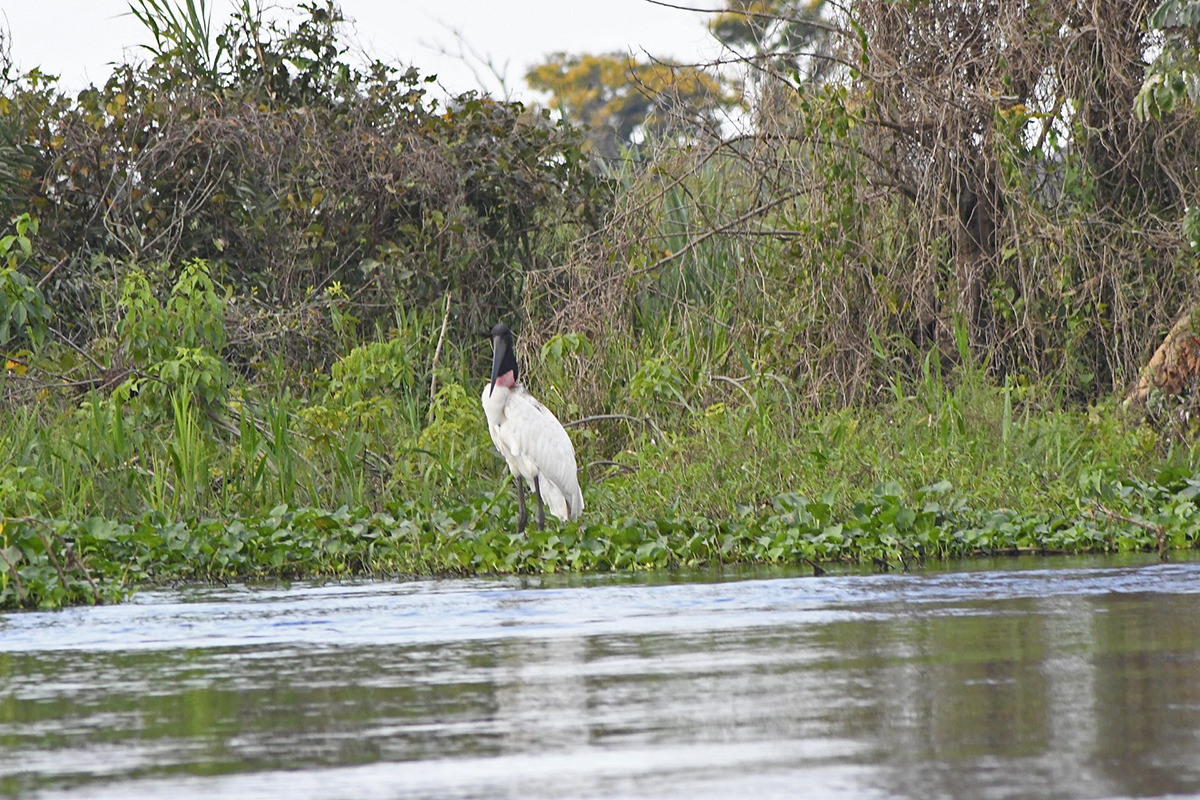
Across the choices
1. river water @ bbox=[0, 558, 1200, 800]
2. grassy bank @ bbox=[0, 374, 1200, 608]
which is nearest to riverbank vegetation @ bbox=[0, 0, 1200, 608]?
grassy bank @ bbox=[0, 374, 1200, 608]

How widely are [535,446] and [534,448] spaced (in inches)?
0.6

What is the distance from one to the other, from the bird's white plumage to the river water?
3.32m

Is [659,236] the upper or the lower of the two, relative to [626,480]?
upper

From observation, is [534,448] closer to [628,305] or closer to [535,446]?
[535,446]

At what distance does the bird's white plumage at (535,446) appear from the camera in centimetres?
1158

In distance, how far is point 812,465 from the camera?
36.9 feet

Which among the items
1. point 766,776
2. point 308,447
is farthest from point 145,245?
point 766,776

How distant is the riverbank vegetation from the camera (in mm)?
10422

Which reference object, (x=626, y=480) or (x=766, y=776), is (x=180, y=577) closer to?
(x=626, y=480)

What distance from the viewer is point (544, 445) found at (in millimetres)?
11586

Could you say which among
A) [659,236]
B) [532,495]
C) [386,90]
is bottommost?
[532,495]

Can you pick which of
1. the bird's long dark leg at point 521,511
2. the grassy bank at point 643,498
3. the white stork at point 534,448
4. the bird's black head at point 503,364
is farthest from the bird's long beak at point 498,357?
the bird's long dark leg at point 521,511

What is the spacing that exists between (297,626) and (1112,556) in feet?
14.6

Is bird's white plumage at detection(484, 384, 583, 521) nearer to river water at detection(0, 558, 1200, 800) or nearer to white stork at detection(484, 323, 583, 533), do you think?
white stork at detection(484, 323, 583, 533)
